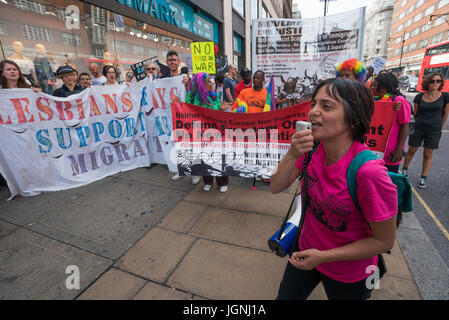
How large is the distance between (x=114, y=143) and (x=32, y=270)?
2.93 metres

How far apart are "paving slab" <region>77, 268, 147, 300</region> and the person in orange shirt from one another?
9.72 feet

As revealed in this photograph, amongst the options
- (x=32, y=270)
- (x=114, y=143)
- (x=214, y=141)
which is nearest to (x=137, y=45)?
(x=114, y=143)

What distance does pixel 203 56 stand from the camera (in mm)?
6215

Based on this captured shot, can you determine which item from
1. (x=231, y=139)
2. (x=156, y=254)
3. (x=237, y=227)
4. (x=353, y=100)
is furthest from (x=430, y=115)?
(x=156, y=254)

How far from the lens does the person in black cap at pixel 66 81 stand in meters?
4.35

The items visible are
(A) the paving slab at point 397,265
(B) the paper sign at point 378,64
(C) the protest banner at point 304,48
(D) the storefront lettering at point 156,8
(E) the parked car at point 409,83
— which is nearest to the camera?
(A) the paving slab at point 397,265

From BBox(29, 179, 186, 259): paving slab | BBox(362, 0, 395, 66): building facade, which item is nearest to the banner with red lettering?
BBox(29, 179, 186, 259): paving slab

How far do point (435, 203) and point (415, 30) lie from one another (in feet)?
253

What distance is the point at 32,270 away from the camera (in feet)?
7.72

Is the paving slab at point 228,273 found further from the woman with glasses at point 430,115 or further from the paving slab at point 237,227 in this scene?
the woman with glasses at point 430,115

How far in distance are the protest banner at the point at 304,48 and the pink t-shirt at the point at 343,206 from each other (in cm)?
436

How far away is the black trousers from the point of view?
121 cm

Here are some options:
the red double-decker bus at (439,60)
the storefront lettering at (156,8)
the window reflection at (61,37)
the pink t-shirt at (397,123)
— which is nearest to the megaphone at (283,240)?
the pink t-shirt at (397,123)
